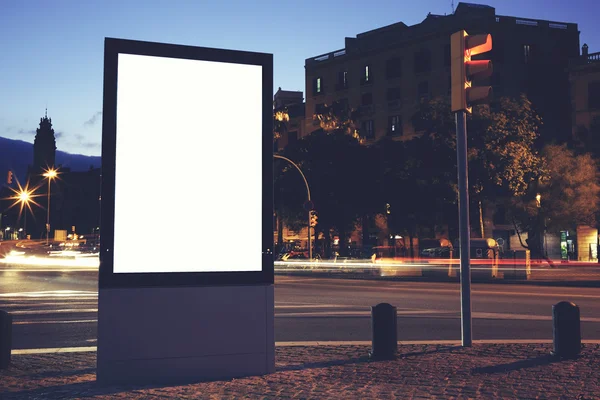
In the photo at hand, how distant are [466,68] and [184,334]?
16.1 feet

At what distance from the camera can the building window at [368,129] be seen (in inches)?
2579

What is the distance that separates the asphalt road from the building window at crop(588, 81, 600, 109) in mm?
36214

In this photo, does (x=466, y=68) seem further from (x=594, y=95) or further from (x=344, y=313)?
(x=594, y=95)

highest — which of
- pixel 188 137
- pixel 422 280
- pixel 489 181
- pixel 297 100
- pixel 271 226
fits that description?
pixel 297 100

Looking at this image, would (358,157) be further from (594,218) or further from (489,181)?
(594,218)

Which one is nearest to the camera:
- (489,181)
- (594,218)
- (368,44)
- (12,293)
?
(12,293)

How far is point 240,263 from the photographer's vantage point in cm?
717

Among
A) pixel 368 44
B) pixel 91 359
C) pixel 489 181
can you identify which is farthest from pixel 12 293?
pixel 368 44

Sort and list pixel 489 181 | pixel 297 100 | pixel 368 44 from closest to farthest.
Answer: pixel 489 181 → pixel 368 44 → pixel 297 100

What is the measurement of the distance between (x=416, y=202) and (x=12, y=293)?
30.3 meters

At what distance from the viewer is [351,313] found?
46.5 ft

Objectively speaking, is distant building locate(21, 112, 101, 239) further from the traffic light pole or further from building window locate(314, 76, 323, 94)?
the traffic light pole

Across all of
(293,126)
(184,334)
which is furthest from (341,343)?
(293,126)

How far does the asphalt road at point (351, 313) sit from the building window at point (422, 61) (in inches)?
1698
